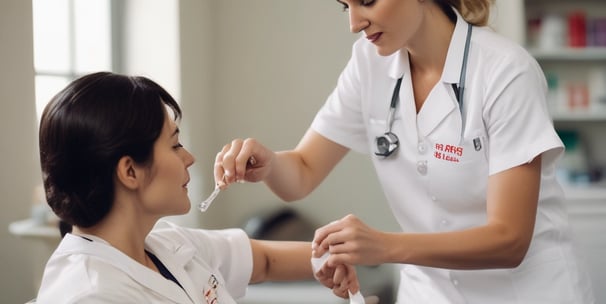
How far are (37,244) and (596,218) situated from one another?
97.8 inches

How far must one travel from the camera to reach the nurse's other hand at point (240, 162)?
160 cm

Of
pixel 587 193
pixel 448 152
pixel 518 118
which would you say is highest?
pixel 518 118

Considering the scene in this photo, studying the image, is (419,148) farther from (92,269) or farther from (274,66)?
(274,66)

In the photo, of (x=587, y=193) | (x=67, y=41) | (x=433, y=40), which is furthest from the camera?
(x=587, y=193)

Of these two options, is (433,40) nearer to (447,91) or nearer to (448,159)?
(447,91)

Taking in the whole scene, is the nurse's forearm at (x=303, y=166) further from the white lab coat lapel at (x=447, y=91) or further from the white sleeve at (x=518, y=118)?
the white sleeve at (x=518, y=118)

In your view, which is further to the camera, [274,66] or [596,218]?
[274,66]

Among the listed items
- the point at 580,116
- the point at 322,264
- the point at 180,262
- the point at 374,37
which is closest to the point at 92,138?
the point at 180,262

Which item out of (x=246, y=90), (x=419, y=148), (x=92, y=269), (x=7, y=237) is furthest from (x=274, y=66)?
(x=92, y=269)

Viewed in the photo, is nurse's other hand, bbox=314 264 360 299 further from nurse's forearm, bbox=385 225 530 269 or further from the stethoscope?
the stethoscope

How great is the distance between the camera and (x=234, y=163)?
1.61 meters

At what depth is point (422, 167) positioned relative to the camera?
5.41 ft

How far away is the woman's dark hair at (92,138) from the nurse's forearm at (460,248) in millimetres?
485

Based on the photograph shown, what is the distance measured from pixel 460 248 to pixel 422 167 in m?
0.28
